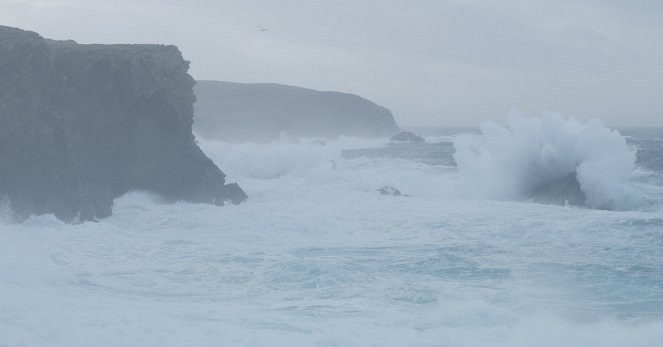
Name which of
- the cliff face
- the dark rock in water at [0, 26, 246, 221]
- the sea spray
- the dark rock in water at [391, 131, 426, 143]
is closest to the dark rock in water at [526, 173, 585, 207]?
the sea spray

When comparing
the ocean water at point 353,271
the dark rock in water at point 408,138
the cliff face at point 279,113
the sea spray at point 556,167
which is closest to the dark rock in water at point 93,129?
the ocean water at point 353,271

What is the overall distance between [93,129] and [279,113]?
1828 inches

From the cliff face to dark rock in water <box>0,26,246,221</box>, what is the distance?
99.6 feet

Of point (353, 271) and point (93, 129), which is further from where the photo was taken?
point (93, 129)

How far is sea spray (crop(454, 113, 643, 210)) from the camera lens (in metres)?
25.3

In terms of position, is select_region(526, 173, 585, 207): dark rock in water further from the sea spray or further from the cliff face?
the cliff face

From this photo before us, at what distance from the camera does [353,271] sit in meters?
14.8

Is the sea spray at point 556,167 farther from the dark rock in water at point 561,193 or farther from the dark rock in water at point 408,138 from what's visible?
the dark rock in water at point 408,138

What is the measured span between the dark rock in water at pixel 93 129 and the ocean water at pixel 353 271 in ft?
2.99

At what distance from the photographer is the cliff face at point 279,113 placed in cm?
5900

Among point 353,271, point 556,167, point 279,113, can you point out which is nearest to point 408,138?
point 279,113

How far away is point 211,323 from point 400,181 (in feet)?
71.0

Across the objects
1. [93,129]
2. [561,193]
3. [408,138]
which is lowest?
[561,193]

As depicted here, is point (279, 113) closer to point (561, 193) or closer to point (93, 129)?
point (561, 193)
